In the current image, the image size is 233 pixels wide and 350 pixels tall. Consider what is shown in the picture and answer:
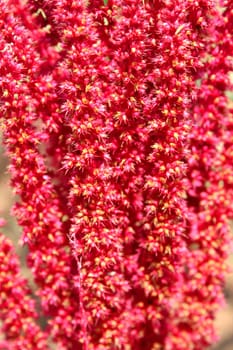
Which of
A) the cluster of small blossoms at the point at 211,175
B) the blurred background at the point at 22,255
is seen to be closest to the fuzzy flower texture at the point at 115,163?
the cluster of small blossoms at the point at 211,175

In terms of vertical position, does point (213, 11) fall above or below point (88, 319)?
above

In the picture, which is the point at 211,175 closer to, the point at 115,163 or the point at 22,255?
the point at 115,163

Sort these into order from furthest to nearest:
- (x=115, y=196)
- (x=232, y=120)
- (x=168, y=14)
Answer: (x=232, y=120)
(x=115, y=196)
(x=168, y=14)

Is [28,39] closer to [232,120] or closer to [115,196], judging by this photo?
[115,196]

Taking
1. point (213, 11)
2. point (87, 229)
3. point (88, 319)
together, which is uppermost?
point (213, 11)

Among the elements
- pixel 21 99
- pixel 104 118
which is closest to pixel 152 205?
pixel 104 118

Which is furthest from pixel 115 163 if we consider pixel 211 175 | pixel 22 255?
pixel 22 255

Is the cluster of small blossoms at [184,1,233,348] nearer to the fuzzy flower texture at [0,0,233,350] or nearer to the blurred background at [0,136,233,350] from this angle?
the fuzzy flower texture at [0,0,233,350]

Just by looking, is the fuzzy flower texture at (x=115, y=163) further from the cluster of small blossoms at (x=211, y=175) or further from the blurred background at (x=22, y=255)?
the blurred background at (x=22, y=255)
